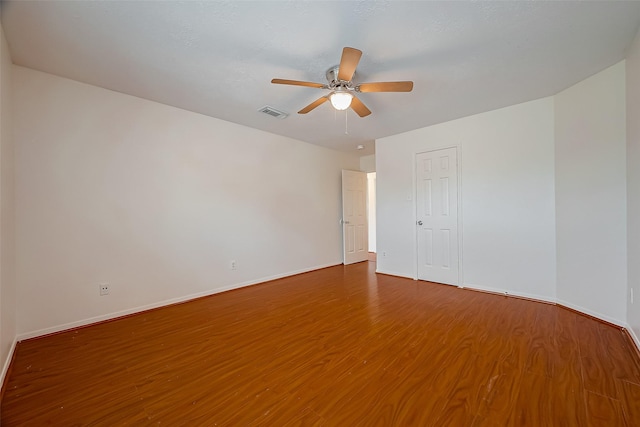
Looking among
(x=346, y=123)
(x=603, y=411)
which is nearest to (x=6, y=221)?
(x=346, y=123)

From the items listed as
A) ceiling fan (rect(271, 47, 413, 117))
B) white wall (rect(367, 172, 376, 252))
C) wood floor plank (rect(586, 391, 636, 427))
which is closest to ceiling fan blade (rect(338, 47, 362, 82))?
ceiling fan (rect(271, 47, 413, 117))

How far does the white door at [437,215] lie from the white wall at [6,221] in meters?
4.62

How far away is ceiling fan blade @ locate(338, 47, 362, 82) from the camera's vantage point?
1.69m

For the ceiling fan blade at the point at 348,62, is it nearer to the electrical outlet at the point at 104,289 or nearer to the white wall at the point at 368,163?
the electrical outlet at the point at 104,289

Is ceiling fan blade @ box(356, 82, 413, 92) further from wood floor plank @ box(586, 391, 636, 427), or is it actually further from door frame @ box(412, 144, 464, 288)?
wood floor plank @ box(586, 391, 636, 427)

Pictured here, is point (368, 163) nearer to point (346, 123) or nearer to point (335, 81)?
point (346, 123)

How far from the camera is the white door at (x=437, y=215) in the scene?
12.5 ft

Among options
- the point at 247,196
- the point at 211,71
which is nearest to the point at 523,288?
the point at 247,196

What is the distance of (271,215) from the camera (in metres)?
4.30

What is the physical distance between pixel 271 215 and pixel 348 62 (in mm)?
2909

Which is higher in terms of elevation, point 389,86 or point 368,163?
point 368,163

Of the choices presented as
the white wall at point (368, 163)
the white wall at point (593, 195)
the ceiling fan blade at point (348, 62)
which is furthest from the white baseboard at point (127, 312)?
the white wall at point (593, 195)

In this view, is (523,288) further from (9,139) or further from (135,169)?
(9,139)

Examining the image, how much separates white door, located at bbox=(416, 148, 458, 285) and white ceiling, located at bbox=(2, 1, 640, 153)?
1.14 meters
